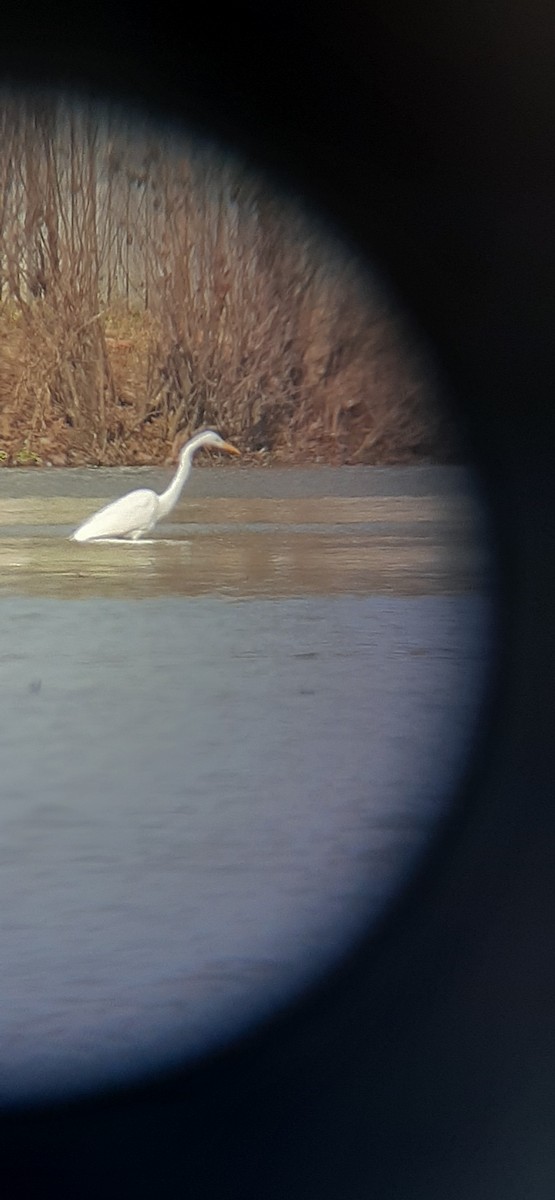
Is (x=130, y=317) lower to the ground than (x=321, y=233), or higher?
lower

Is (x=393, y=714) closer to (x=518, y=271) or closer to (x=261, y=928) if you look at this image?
(x=261, y=928)

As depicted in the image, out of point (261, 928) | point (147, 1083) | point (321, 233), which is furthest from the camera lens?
point (321, 233)

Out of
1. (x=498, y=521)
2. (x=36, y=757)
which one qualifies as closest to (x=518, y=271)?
(x=498, y=521)

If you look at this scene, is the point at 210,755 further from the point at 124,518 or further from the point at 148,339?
the point at 148,339

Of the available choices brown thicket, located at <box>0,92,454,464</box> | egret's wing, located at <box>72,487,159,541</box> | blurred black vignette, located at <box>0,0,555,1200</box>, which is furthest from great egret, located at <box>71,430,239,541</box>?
blurred black vignette, located at <box>0,0,555,1200</box>

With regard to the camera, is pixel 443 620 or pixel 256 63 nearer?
pixel 256 63

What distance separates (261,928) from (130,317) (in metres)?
2.71

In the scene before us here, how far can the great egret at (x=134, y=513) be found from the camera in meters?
3.43

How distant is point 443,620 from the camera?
271 cm

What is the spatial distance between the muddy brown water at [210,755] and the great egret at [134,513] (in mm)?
41

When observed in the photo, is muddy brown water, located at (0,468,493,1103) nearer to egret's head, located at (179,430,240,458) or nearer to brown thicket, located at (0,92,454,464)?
egret's head, located at (179,430,240,458)

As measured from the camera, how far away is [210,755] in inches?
86.7

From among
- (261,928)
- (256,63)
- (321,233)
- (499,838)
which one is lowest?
(261,928)

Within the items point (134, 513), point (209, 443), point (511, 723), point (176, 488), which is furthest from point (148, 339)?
point (511, 723)
